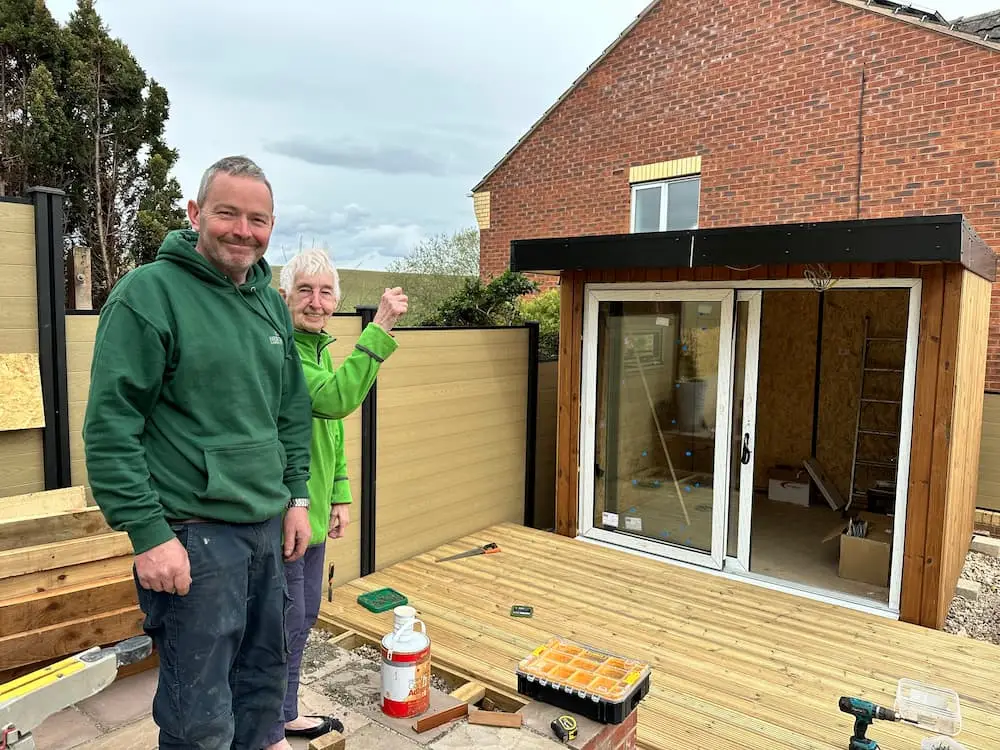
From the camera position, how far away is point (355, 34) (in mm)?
10711

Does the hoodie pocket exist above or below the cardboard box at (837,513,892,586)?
above

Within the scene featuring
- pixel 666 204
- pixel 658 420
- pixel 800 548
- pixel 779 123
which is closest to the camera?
pixel 658 420

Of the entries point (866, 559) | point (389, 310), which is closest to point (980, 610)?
point (866, 559)

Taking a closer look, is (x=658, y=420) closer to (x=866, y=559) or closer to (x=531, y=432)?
(x=531, y=432)

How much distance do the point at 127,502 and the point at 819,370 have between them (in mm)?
7957

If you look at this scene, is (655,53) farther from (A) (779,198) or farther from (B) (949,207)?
(B) (949,207)

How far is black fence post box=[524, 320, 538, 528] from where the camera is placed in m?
6.41

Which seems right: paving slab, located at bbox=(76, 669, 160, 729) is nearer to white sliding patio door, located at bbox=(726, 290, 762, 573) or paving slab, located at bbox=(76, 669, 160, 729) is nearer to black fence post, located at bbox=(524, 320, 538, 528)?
black fence post, located at bbox=(524, 320, 538, 528)

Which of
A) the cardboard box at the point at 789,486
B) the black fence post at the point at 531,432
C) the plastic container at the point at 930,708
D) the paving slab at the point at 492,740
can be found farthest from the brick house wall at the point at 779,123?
the paving slab at the point at 492,740

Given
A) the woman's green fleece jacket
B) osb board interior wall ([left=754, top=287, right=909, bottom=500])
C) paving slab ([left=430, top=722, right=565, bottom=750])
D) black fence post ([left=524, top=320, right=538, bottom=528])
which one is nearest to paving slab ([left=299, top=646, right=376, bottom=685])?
paving slab ([left=430, top=722, right=565, bottom=750])

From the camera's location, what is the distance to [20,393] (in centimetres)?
300

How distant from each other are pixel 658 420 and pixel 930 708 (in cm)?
306

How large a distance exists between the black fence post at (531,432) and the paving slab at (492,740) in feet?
12.0

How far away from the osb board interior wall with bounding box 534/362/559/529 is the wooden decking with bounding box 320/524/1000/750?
1319 millimetres
